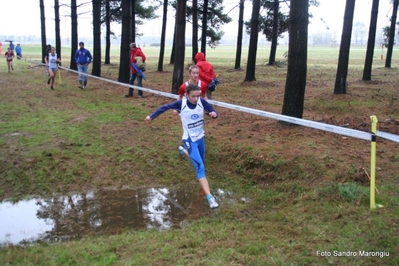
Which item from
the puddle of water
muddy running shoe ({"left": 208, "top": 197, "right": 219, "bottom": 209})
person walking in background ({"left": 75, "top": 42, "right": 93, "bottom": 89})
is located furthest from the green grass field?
person walking in background ({"left": 75, "top": 42, "right": 93, "bottom": 89})

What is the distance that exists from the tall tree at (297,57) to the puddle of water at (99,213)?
3.34 m

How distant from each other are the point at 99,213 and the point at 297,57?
18.7 ft

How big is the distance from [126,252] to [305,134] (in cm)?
546

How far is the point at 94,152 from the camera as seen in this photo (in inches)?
337

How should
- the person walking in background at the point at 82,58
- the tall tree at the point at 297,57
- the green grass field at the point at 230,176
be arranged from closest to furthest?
the green grass field at the point at 230,176 < the tall tree at the point at 297,57 < the person walking in background at the point at 82,58

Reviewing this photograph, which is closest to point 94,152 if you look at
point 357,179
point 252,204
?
point 252,204

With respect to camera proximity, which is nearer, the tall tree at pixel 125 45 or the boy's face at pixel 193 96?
the boy's face at pixel 193 96

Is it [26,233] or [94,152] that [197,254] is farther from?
[94,152]

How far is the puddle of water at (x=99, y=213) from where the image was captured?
218 inches

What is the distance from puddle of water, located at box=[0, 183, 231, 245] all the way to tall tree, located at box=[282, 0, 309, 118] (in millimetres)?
3344

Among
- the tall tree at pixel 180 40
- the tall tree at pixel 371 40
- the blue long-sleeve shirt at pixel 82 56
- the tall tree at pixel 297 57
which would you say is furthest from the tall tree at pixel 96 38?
the tall tree at pixel 297 57

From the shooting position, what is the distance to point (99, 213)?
617 cm

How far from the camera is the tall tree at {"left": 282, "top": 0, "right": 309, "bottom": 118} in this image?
355 inches

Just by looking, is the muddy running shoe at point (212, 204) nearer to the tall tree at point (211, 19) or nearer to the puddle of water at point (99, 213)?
the puddle of water at point (99, 213)
